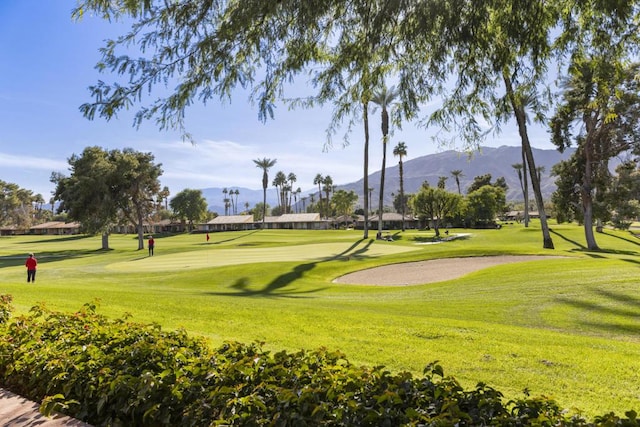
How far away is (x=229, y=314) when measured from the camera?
35.4 ft

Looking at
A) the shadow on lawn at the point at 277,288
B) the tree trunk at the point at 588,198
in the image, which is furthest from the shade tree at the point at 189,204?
the tree trunk at the point at 588,198

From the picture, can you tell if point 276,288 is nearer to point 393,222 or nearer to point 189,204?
point 393,222

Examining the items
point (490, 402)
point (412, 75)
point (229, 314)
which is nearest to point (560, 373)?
point (490, 402)

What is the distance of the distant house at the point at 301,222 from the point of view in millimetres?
124312

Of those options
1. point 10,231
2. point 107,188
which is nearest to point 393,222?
point 107,188

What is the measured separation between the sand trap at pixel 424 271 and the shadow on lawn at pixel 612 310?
8.44 metres

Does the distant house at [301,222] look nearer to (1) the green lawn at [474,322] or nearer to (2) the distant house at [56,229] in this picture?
(2) the distant house at [56,229]

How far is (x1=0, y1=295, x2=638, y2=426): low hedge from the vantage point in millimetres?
3021

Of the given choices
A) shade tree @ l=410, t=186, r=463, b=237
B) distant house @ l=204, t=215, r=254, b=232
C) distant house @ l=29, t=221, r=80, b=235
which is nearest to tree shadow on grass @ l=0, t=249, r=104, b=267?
shade tree @ l=410, t=186, r=463, b=237

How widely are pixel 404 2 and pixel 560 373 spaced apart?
575 centimetres

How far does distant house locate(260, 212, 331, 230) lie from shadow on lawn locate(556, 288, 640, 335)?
110544 mm

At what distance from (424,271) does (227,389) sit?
72.0ft

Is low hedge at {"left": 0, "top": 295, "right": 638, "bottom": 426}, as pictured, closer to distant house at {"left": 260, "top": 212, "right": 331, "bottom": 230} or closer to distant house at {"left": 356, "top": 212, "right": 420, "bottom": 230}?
distant house at {"left": 356, "top": 212, "right": 420, "bottom": 230}

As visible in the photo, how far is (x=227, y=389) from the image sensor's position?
345 centimetres
